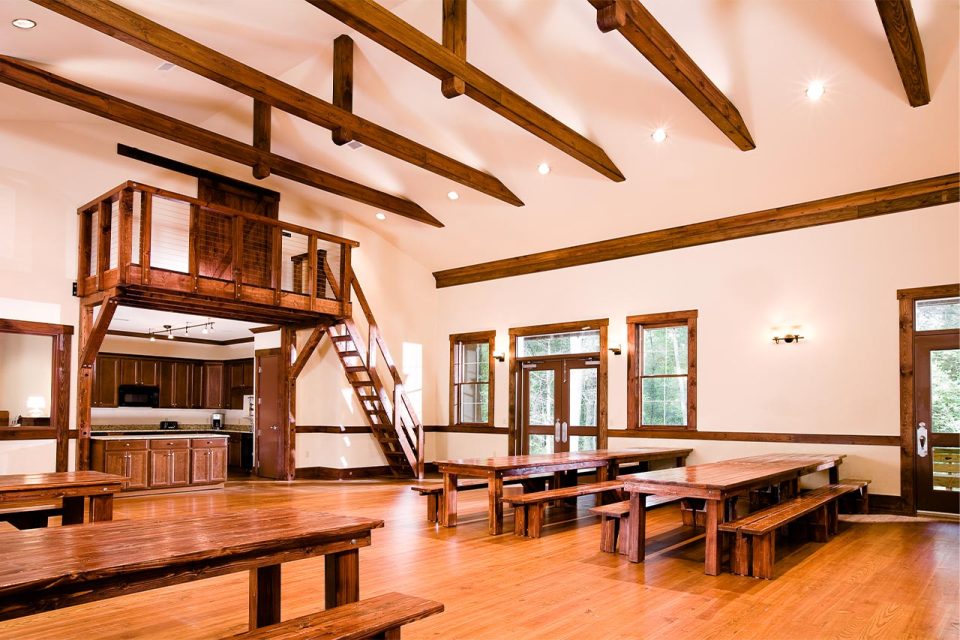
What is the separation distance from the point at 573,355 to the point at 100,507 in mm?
7098

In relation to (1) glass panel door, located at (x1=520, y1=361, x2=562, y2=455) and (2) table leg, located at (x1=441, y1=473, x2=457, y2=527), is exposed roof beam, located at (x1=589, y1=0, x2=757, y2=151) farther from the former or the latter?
(1) glass panel door, located at (x1=520, y1=361, x2=562, y2=455)

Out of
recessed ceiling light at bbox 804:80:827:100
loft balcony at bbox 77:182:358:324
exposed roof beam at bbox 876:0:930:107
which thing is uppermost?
recessed ceiling light at bbox 804:80:827:100

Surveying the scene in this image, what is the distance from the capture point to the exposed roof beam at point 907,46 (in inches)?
198

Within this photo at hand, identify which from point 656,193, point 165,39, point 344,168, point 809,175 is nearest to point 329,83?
point 344,168

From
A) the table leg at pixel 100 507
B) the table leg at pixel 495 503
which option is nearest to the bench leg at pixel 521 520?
the table leg at pixel 495 503

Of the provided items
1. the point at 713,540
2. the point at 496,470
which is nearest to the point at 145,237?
the point at 496,470

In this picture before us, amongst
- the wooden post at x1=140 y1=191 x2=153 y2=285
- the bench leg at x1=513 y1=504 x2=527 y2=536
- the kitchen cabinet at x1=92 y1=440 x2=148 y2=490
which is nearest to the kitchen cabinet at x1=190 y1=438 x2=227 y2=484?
the kitchen cabinet at x1=92 y1=440 x2=148 y2=490

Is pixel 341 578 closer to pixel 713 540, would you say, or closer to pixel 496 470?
pixel 713 540

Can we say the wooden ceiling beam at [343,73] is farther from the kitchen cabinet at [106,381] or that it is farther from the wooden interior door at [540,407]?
the kitchen cabinet at [106,381]

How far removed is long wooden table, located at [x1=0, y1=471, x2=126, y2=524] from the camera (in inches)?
188

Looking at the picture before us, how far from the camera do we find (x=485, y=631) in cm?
370

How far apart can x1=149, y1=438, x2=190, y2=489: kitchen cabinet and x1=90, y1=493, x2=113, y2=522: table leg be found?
178 inches

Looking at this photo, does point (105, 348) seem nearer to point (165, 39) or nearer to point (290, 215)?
point (290, 215)

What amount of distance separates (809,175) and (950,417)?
3061 millimetres
